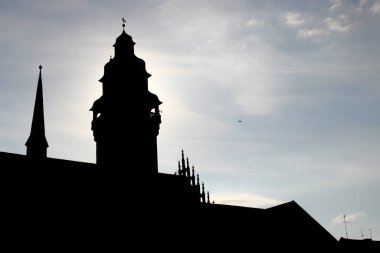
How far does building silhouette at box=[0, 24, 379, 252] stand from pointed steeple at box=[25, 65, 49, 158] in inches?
4.2

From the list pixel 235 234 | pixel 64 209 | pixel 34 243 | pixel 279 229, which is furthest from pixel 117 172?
pixel 279 229

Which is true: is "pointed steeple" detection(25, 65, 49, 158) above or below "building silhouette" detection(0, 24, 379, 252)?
above

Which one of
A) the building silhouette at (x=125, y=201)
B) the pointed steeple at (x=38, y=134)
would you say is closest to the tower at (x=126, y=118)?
the building silhouette at (x=125, y=201)

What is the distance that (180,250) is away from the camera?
4259 centimetres

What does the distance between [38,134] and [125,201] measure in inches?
552

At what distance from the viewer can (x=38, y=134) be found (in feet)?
165

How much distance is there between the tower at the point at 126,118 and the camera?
45781mm

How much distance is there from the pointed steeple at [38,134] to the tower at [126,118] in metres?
6.38

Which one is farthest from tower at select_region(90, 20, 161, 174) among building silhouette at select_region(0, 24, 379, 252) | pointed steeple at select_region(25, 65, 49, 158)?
pointed steeple at select_region(25, 65, 49, 158)

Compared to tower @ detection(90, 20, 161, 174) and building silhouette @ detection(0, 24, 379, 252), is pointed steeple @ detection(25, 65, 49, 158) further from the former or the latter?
tower @ detection(90, 20, 161, 174)

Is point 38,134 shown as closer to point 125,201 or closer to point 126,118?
point 126,118

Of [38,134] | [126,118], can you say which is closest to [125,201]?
[126,118]

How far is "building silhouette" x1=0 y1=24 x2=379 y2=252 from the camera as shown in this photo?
38.1 meters

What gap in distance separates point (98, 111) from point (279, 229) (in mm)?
23348
